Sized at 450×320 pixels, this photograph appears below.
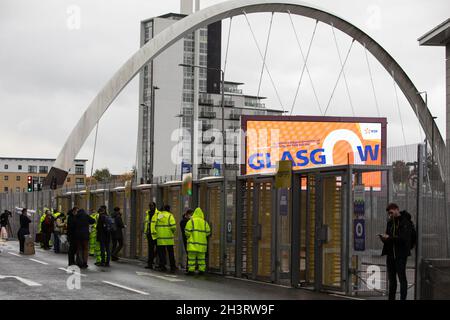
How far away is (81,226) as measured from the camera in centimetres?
2408

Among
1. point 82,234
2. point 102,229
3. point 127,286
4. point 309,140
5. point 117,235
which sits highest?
point 309,140

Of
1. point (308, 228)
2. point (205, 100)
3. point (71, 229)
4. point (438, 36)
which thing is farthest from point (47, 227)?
point (205, 100)

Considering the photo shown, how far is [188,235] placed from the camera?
2180cm

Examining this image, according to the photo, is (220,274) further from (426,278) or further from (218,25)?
(218,25)

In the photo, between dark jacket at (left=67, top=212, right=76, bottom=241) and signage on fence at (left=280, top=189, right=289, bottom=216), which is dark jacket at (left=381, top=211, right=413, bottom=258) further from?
dark jacket at (left=67, top=212, right=76, bottom=241)

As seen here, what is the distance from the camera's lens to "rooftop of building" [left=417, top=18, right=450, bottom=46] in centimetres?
3384

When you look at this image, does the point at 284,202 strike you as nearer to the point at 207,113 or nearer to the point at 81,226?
the point at 81,226

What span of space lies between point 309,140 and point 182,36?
33.2ft

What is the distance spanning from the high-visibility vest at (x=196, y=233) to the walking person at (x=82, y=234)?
366 centimetres

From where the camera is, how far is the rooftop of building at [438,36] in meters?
33.8

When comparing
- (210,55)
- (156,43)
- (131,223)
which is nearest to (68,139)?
(156,43)

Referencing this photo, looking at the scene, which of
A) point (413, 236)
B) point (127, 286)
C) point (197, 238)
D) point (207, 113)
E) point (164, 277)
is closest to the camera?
point (413, 236)

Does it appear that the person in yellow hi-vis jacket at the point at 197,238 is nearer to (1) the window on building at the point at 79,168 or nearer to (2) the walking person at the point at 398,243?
(2) the walking person at the point at 398,243
